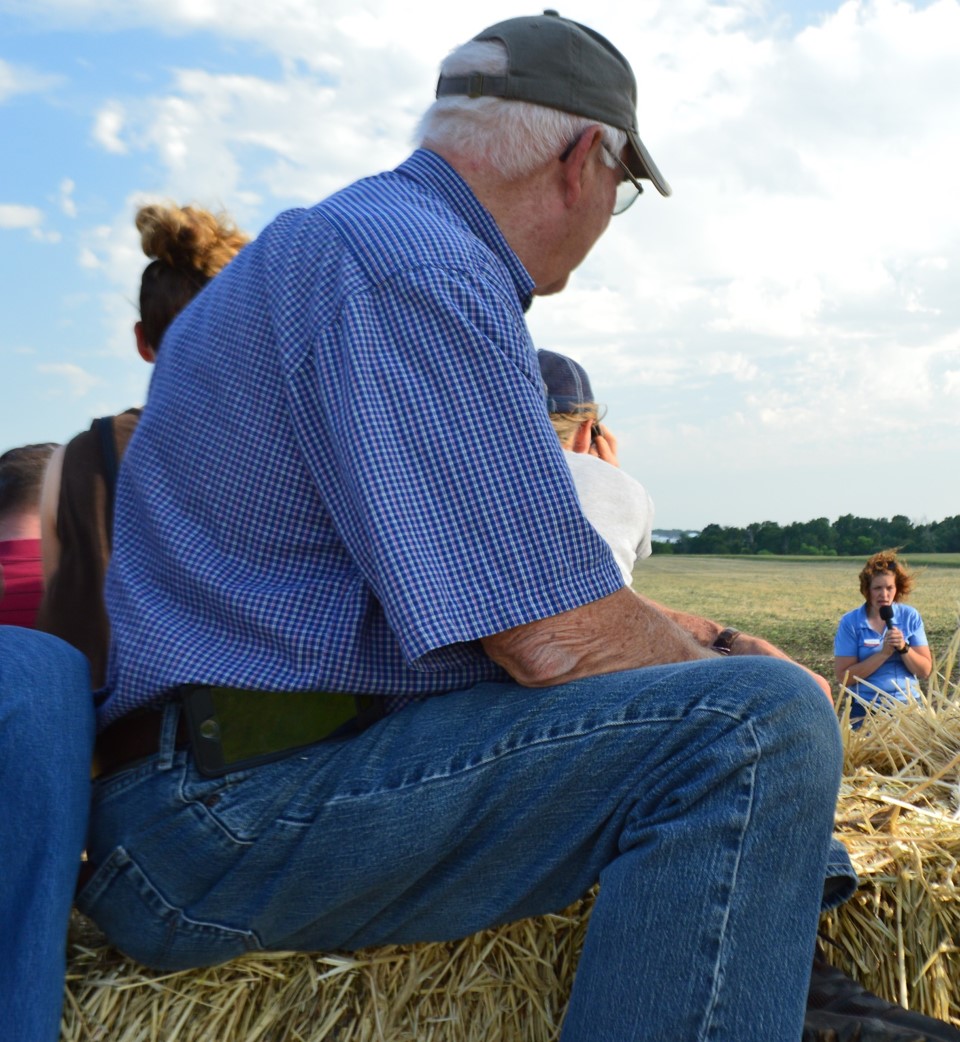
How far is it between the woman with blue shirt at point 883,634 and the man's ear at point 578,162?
→ 492cm

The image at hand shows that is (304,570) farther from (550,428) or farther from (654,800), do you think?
(654,800)

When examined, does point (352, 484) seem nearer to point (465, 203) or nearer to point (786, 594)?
point (465, 203)

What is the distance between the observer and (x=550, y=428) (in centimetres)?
132

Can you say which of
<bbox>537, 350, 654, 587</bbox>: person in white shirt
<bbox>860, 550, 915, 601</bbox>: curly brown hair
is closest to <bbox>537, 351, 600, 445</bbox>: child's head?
<bbox>537, 350, 654, 587</bbox>: person in white shirt

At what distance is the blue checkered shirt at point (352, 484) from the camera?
1.25 metres

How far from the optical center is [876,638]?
A: 6270 mm

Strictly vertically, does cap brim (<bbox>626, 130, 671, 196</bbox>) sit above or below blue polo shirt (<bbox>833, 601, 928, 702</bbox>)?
above

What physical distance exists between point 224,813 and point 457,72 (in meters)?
1.25

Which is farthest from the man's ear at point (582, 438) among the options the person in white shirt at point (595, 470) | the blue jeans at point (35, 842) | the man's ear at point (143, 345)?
the blue jeans at point (35, 842)

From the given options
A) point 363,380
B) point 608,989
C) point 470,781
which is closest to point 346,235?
point 363,380

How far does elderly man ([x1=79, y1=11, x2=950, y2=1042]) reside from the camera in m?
1.21

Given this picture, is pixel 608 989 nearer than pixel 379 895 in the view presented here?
Yes

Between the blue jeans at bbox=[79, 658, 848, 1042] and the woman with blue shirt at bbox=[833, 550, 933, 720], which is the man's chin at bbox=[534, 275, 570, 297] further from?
the woman with blue shirt at bbox=[833, 550, 933, 720]

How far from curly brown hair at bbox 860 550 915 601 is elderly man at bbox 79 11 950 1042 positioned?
5443mm
